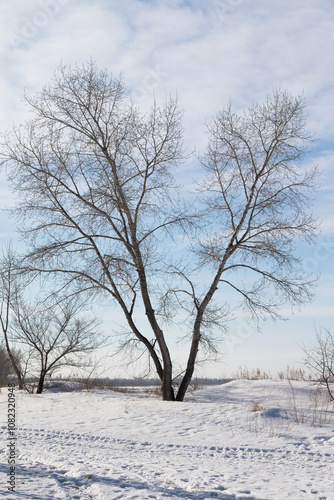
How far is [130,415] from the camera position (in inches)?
387

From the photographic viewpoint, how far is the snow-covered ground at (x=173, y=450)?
17.1 feet

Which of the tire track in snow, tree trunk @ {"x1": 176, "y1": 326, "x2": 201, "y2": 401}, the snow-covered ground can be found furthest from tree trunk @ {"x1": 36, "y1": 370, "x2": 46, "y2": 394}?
the tire track in snow

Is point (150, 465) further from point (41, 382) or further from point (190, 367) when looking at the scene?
point (41, 382)

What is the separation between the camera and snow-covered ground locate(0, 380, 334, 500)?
5.20m

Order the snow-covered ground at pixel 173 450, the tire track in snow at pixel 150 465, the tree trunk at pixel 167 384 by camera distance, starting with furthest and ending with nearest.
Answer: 1. the tree trunk at pixel 167 384
2. the snow-covered ground at pixel 173 450
3. the tire track in snow at pixel 150 465

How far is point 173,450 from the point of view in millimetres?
7227

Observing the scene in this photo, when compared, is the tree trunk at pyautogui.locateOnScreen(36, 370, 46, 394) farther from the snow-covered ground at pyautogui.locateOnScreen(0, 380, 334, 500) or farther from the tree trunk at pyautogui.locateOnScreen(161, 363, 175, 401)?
the tree trunk at pyautogui.locateOnScreen(161, 363, 175, 401)

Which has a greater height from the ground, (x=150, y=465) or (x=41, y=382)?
(x=41, y=382)

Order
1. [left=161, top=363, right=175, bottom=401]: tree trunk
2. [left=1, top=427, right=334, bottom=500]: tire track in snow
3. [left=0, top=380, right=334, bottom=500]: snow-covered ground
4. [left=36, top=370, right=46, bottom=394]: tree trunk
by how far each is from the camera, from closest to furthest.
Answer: [left=1, top=427, right=334, bottom=500]: tire track in snow, [left=0, top=380, right=334, bottom=500]: snow-covered ground, [left=161, top=363, right=175, bottom=401]: tree trunk, [left=36, top=370, right=46, bottom=394]: tree trunk

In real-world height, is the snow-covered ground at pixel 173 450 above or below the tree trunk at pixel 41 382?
below

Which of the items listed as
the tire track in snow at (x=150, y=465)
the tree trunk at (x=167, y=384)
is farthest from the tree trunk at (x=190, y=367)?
the tire track in snow at (x=150, y=465)

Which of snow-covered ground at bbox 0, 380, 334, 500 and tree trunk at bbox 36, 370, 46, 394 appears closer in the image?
snow-covered ground at bbox 0, 380, 334, 500

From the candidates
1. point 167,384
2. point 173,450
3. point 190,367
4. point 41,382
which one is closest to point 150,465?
point 173,450

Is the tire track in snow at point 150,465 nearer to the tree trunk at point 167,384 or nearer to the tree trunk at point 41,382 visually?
the tree trunk at point 167,384
